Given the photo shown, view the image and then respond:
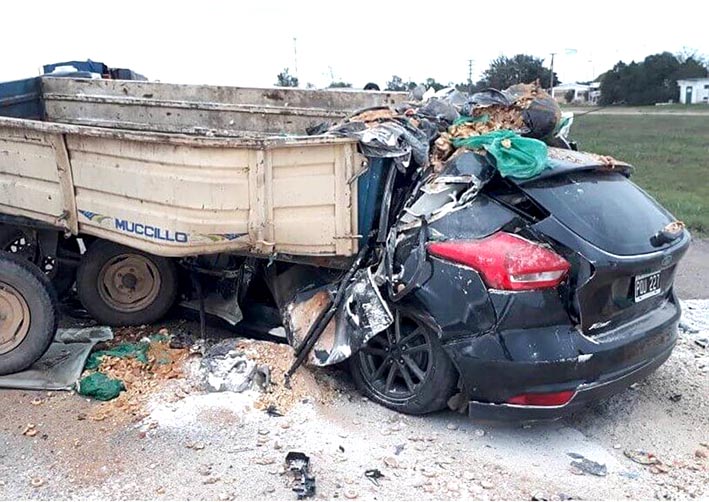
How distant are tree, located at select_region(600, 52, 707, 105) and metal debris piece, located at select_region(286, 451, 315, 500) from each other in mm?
54380

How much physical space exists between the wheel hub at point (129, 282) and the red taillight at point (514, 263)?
2747 mm

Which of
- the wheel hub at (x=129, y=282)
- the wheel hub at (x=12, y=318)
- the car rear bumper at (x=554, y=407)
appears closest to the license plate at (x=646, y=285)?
the car rear bumper at (x=554, y=407)

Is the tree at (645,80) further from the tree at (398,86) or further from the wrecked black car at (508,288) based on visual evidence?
the wrecked black car at (508,288)

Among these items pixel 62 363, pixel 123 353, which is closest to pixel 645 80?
pixel 123 353

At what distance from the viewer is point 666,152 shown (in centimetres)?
2173

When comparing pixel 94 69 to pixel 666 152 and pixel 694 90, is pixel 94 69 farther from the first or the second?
pixel 694 90

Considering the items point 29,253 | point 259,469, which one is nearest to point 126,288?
point 29,253

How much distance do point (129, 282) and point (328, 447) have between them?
2.43m

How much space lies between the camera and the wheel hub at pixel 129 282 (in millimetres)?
5426

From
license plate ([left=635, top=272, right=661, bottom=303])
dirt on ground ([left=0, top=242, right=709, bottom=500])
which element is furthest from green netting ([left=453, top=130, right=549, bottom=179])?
dirt on ground ([left=0, top=242, right=709, bottom=500])

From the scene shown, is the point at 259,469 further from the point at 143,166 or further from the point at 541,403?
the point at 143,166

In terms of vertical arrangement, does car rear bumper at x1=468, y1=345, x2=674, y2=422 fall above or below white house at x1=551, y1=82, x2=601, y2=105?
below

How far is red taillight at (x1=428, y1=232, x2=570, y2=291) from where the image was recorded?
11.9ft

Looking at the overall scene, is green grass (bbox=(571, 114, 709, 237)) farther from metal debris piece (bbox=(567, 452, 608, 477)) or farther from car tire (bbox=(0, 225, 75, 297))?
car tire (bbox=(0, 225, 75, 297))
